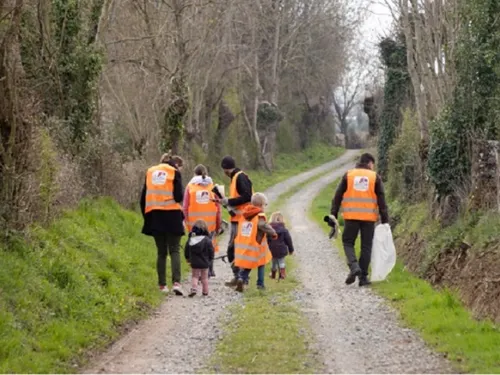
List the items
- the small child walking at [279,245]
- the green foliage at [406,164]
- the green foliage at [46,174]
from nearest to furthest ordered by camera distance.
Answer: the green foliage at [46,174] → the small child walking at [279,245] → the green foliage at [406,164]

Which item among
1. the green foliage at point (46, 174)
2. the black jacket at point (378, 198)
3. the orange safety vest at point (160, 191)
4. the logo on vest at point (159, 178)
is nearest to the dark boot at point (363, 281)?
the black jacket at point (378, 198)

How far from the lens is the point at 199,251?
1416 cm

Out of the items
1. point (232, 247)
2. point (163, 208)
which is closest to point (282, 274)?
point (232, 247)

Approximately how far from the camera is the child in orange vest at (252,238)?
14672 mm

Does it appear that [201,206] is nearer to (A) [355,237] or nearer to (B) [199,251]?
(B) [199,251]

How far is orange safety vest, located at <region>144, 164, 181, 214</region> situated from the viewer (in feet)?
45.9

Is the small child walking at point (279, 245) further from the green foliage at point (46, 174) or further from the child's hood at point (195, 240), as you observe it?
the green foliage at point (46, 174)

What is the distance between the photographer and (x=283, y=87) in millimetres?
63281

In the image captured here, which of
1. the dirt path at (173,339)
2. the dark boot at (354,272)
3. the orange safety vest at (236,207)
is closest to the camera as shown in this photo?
the dirt path at (173,339)

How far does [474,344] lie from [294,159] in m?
55.8

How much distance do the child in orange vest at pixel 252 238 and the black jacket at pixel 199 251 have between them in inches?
27.4

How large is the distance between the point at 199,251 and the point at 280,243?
2823 mm

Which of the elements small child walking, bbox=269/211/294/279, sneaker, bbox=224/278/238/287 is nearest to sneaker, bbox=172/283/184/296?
sneaker, bbox=224/278/238/287

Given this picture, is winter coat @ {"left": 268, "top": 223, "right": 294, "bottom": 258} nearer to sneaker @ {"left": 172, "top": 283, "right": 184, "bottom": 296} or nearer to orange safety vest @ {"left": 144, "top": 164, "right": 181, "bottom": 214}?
sneaker @ {"left": 172, "top": 283, "right": 184, "bottom": 296}
